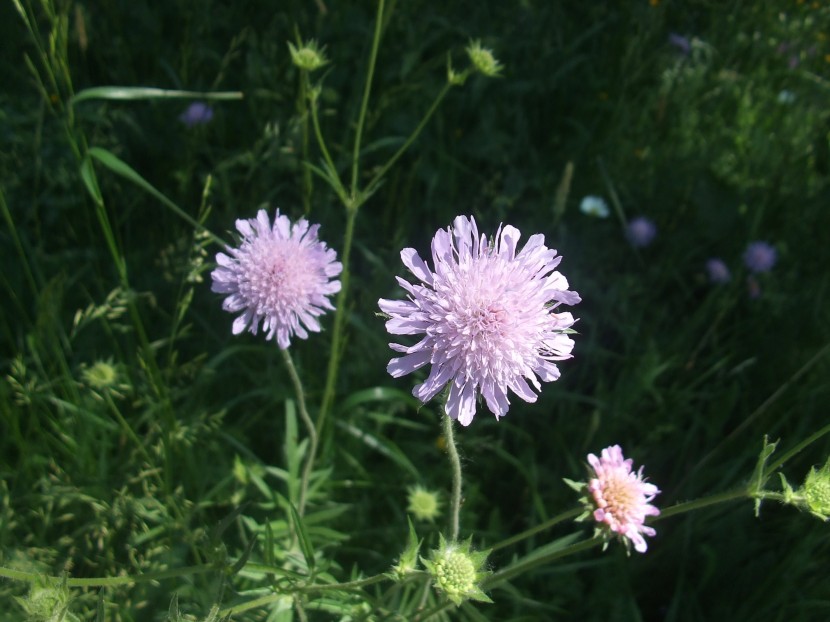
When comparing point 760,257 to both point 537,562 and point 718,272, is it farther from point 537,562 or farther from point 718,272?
point 537,562

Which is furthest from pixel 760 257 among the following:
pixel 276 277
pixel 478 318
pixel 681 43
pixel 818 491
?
pixel 276 277

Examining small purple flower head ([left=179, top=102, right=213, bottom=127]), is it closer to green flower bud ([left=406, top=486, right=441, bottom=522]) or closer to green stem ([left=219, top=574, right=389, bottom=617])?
green flower bud ([left=406, top=486, right=441, bottom=522])

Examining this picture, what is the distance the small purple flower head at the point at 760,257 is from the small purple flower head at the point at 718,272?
12 cm

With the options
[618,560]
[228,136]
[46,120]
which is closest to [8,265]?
[46,120]

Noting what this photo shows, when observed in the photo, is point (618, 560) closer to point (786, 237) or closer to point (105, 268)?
point (786, 237)

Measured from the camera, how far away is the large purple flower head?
1.51m

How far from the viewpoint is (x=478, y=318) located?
4.94 ft

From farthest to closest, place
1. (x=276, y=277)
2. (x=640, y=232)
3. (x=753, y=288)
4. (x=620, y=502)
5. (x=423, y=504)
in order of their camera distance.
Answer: (x=640, y=232), (x=753, y=288), (x=423, y=504), (x=276, y=277), (x=620, y=502)

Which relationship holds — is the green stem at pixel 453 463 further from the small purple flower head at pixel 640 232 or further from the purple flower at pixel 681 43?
the purple flower at pixel 681 43

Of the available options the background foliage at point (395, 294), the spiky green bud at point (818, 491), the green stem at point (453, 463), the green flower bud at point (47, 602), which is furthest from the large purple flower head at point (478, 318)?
the green flower bud at point (47, 602)

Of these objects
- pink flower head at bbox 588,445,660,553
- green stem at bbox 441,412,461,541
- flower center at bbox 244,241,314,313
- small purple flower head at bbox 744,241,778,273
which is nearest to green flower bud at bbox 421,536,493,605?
green stem at bbox 441,412,461,541

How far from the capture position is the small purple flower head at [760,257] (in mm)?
3271

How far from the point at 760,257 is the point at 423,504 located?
213cm

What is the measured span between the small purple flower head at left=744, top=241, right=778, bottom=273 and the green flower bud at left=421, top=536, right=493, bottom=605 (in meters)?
2.41
